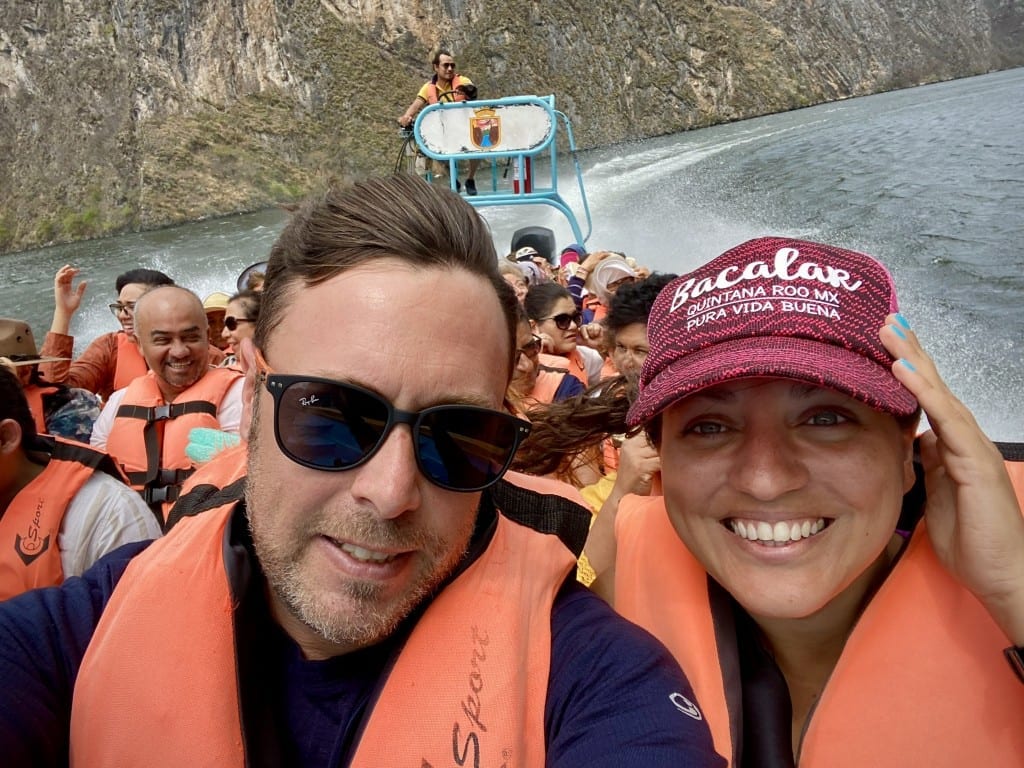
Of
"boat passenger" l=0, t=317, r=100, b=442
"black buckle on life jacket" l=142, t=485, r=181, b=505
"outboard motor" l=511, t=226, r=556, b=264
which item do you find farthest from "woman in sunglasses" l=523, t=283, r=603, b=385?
"outboard motor" l=511, t=226, r=556, b=264

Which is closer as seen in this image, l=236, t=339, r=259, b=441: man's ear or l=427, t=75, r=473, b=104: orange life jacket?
l=236, t=339, r=259, b=441: man's ear

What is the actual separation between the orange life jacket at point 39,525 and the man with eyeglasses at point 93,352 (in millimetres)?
2615

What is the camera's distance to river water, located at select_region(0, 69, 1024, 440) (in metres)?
6.19

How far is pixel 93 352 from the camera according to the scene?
15.5 ft

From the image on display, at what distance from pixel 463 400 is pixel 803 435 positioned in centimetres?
56

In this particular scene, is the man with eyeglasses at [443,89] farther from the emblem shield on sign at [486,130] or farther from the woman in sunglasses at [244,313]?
the woman in sunglasses at [244,313]

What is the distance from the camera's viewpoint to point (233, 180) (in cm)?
3309

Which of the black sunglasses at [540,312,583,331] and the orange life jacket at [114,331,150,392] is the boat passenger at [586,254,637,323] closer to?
the black sunglasses at [540,312,583,331]

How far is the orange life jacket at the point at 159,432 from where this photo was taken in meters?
3.18

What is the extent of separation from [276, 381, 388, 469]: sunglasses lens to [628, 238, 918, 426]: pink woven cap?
44 cm

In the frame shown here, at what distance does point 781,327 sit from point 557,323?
3.38 m

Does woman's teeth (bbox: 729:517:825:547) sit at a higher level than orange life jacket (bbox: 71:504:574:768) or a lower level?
higher

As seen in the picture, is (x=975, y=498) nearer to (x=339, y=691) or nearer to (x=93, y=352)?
(x=339, y=691)

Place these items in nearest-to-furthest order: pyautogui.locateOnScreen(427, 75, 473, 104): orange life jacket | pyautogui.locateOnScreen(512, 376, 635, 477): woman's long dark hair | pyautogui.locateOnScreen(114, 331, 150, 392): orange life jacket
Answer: pyautogui.locateOnScreen(512, 376, 635, 477): woman's long dark hair
pyautogui.locateOnScreen(114, 331, 150, 392): orange life jacket
pyautogui.locateOnScreen(427, 75, 473, 104): orange life jacket
